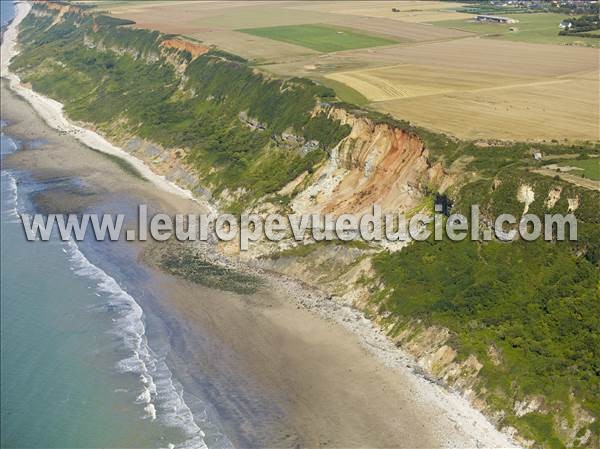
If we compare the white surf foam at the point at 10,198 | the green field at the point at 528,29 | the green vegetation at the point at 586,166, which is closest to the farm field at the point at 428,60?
the green field at the point at 528,29

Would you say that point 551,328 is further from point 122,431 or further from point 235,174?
point 235,174

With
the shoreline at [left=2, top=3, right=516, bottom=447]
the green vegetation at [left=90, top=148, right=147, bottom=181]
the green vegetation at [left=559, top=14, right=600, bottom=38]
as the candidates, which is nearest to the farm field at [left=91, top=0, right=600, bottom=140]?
the green vegetation at [left=559, top=14, right=600, bottom=38]

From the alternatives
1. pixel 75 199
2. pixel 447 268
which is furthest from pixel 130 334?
pixel 75 199

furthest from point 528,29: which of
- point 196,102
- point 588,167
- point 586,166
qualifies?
point 588,167

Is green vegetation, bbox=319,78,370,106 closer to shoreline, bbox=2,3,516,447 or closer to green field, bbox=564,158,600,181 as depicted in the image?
shoreline, bbox=2,3,516,447

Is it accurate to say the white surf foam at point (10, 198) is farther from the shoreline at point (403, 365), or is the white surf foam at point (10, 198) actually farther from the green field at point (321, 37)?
the green field at point (321, 37)

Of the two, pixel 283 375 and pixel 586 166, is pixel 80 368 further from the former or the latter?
pixel 586 166
